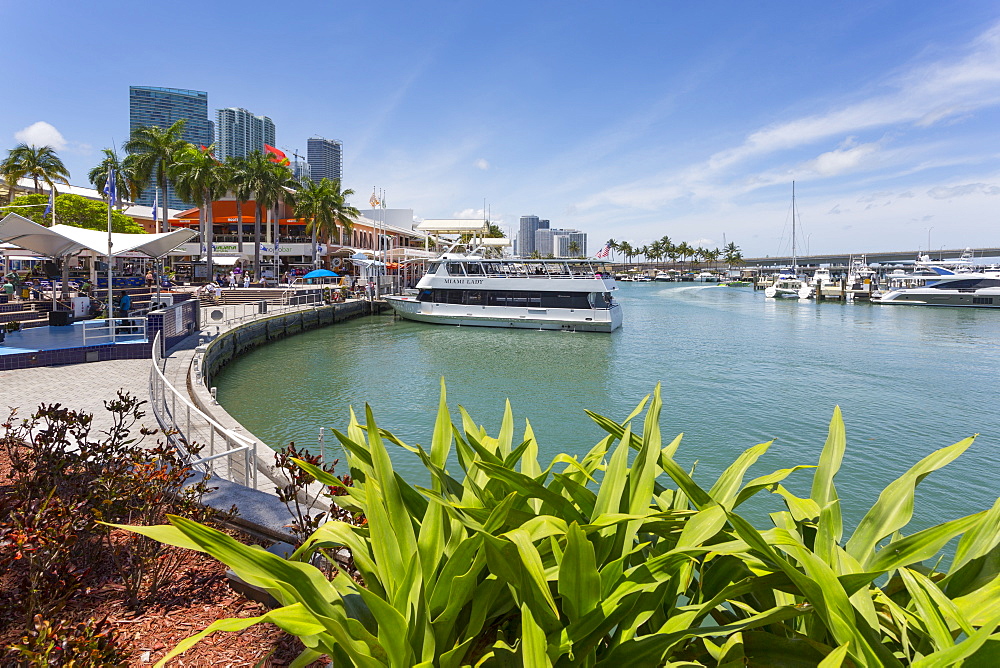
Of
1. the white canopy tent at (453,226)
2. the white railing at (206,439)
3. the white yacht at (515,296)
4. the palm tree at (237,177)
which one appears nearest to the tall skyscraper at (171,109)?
the white canopy tent at (453,226)

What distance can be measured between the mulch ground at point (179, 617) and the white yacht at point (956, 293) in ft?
211

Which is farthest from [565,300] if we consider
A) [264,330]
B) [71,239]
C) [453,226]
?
[453,226]

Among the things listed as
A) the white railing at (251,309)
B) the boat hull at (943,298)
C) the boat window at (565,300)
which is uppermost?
the boat hull at (943,298)

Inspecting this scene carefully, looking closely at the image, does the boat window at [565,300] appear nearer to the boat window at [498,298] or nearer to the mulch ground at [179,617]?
the boat window at [498,298]

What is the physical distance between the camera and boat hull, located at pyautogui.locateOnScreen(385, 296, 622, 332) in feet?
95.5

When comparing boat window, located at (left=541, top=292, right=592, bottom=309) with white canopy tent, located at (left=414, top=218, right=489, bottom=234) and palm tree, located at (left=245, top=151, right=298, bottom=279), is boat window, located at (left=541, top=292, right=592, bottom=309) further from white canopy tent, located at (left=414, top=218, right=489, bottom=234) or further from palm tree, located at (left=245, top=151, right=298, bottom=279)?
white canopy tent, located at (left=414, top=218, right=489, bottom=234)

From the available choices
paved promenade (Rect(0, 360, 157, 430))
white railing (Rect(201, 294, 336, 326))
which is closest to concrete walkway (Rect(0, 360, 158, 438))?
paved promenade (Rect(0, 360, 157, 430))

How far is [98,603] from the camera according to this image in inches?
107

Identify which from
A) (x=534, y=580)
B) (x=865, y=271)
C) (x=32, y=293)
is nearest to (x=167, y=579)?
(x=534, y=580)

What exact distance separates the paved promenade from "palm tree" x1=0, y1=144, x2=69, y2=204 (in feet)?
125

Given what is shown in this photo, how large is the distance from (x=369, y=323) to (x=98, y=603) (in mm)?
30466

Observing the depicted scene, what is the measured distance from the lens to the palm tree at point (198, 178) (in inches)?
1485

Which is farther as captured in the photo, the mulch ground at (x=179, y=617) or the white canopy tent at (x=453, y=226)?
the white canopy tent at (x=453, y=226)

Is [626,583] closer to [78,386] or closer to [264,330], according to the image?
[78,386]
